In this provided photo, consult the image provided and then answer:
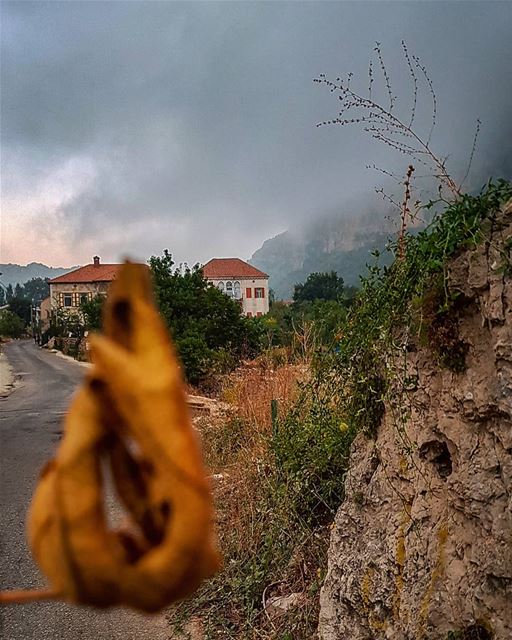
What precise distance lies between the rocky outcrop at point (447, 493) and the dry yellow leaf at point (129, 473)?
2080 millimetres

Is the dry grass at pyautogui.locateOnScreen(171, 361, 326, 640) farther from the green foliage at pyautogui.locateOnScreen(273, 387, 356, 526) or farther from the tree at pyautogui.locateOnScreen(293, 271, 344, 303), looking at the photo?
the tree at pyautogui.locateOnScreen(293, 271, 344, 303)

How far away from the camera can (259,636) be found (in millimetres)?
3689

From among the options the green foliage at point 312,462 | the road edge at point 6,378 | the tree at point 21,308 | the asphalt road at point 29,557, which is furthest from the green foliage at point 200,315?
the tree at point 21,308

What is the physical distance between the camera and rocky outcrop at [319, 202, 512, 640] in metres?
2.24

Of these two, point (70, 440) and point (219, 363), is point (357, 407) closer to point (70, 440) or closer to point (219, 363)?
point (70, 440)

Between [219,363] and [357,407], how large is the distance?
10.3 m

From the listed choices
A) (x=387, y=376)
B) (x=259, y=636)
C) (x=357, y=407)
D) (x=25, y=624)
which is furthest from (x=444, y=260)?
(x=25, y=624)

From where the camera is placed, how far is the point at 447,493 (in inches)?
96.3

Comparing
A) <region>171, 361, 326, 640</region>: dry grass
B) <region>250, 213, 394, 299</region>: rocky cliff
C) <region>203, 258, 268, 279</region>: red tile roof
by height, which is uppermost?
<region>250, 213, 394, 299</region>: rocky cliff

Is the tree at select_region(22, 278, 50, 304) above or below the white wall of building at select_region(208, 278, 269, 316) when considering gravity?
above

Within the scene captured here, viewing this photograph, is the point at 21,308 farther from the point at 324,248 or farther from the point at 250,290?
the point at 324,248

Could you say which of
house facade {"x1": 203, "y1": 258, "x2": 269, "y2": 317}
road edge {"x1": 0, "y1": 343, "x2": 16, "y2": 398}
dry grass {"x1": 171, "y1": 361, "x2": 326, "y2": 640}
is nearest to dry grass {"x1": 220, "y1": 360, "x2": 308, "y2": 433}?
dry grass {"x1": 171, "y1": 361, "x2": 326, "y2": 640}

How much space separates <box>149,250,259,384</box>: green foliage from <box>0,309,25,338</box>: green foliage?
124ft

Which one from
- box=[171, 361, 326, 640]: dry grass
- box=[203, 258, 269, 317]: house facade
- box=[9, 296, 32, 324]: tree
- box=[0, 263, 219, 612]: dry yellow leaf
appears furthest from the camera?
box=[9, 296, 32, 324]: tree
